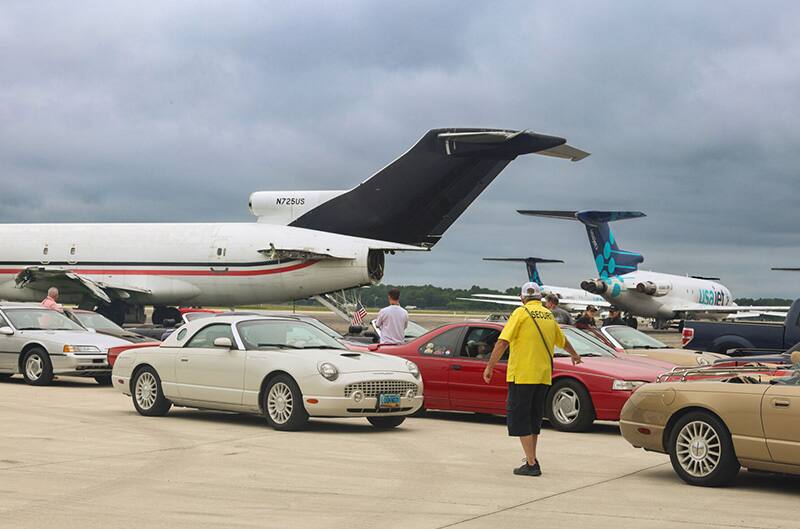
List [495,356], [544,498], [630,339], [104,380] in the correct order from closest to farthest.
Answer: [544,498] → [495,356] → [104,380] → [630,339]

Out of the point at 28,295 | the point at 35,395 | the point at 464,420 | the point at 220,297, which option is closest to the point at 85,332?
the point at 35,395

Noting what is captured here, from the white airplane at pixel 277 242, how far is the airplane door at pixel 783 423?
24.4 meters

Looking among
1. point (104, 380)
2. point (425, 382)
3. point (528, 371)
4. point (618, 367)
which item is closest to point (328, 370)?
point (425, 382)

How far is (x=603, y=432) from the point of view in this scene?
13594mm

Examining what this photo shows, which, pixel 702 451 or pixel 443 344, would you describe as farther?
pixel 443 344

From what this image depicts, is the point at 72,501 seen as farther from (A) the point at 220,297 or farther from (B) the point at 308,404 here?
(A) the point at 220,297

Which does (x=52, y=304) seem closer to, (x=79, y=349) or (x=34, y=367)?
(x=34, y=367)

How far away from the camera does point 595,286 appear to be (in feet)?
188

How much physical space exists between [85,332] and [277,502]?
1227 cm

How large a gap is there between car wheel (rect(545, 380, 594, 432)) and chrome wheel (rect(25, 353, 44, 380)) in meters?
9.09

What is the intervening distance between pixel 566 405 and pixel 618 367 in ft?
2.79

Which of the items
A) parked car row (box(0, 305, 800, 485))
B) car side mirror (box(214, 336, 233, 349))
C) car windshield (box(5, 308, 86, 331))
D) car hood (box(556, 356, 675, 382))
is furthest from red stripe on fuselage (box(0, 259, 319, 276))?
car side mirror (box(214, 336, 233, 349))

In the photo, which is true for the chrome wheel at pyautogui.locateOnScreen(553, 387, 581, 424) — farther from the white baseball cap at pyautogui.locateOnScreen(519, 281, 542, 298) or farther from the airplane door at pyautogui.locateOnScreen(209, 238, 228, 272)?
the airplane door at pyautogui.locateOnScreen(209, 238, 228, 272)

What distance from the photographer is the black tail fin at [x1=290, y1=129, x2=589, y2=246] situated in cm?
3344
